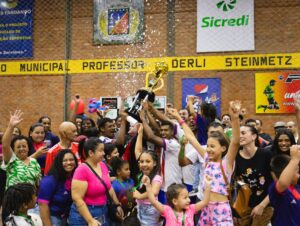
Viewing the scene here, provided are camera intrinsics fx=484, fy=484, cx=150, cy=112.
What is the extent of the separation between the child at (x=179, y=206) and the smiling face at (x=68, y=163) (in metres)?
0.79

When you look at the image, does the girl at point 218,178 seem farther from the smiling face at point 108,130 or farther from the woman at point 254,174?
the smiling face at point 108,130

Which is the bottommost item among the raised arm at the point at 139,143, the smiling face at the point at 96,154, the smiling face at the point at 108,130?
the smiling face at the point at 96,154

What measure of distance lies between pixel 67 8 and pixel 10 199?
1081cm

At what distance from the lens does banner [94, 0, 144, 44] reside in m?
12.9

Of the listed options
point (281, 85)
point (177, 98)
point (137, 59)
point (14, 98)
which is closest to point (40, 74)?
point (14, 98)

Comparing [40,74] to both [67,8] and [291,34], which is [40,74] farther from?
[291,34]

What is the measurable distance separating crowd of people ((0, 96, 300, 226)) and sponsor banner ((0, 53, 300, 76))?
6.53 m

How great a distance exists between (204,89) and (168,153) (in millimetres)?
7183

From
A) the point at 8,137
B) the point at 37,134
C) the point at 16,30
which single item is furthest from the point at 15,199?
the point at 16,30

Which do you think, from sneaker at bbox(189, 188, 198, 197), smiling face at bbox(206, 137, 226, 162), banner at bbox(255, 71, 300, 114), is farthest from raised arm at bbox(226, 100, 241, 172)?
banner at bbox(255, 71, 300, 114)

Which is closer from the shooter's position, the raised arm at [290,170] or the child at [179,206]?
the raised arm at [290,170]

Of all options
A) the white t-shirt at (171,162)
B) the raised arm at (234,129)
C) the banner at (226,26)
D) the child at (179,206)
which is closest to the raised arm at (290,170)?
the raised arm at (234,129)

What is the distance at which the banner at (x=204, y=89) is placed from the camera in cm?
1232

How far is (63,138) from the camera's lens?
5.38 metres
